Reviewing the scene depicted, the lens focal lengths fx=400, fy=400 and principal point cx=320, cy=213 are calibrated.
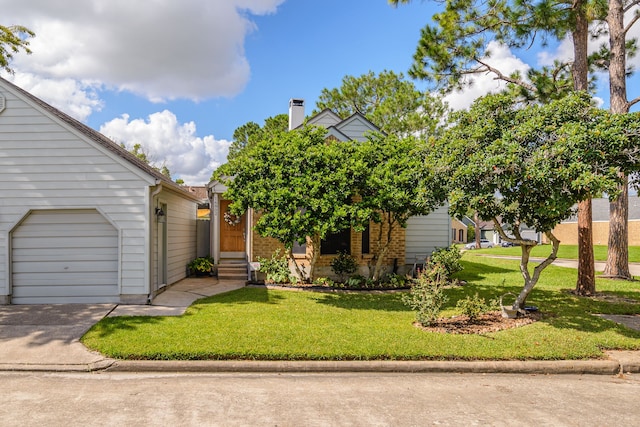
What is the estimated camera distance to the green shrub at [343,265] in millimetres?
12383

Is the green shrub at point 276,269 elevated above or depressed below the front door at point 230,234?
below

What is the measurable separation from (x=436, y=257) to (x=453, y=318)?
4.17 m

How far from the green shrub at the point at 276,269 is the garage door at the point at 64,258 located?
13.5 feet

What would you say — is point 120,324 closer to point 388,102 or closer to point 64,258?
point 64,258

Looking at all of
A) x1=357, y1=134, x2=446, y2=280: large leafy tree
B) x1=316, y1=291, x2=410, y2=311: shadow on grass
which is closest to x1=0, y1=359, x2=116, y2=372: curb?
x1=316, y1=291, x2=410, y2=311: shadow on grass

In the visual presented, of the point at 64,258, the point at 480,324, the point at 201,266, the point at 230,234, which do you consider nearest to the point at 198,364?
the point at 480,324

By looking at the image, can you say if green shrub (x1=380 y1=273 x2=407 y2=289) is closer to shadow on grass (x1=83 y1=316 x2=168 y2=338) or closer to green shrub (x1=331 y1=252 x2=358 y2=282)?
green shrub (x1=331 y1=252 x2=358 y2=282)

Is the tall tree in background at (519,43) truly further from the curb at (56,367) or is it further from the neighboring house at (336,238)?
A: the curb at (56,367)

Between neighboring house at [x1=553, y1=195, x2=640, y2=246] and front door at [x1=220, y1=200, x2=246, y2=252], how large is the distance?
3168cm

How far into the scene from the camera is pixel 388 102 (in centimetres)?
2616

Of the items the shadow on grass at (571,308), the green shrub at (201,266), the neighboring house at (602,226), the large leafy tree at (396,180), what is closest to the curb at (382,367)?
the shadow on grass at (571,308)

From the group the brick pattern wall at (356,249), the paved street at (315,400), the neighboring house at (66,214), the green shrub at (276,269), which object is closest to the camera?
the paved street at (315,400)

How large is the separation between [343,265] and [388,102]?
16.8 m

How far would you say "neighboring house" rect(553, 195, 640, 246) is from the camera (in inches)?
1430
